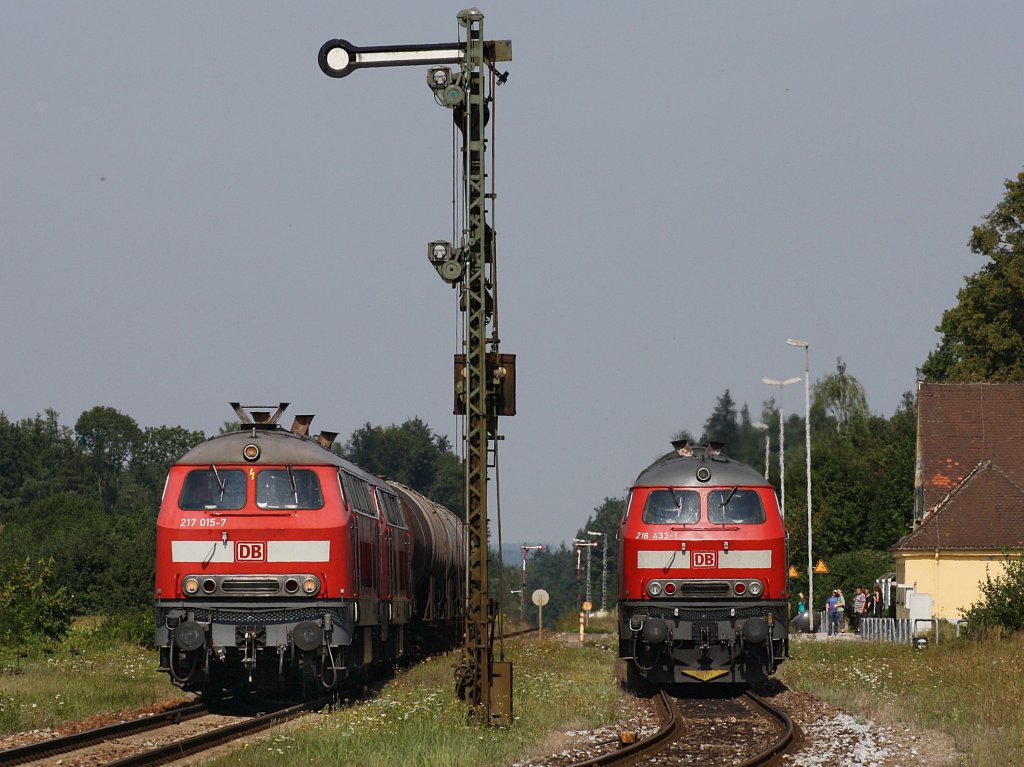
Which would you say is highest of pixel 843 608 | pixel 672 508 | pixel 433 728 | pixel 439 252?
pixel 439 252

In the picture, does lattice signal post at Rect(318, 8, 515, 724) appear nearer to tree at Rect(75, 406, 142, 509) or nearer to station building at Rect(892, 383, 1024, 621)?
station building at Rect(892, 383, 1024, 621)

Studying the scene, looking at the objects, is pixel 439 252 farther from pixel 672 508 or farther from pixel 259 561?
pixel 672 508

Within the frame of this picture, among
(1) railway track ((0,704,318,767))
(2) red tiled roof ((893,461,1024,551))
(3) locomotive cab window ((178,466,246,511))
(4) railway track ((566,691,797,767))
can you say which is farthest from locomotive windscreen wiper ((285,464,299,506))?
(2) red tiled roof ((893,461,1024,551))

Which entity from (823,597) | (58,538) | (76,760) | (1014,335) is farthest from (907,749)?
(58,538)

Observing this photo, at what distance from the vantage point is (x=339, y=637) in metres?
17.7

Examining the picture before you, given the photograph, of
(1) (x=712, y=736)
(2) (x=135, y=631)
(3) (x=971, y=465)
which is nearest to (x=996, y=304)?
(3) (x=971, y=465)

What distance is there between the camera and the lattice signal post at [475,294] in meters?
16.3

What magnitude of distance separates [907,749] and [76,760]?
313 inches

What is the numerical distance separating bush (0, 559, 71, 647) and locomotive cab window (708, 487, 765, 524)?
14.6 m

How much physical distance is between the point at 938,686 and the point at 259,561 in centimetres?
938

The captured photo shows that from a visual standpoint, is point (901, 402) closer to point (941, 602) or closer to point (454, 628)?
point (941, 602)

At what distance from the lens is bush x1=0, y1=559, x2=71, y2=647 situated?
28.6m

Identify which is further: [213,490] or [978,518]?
[978,518]

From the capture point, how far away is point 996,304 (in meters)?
54.0
